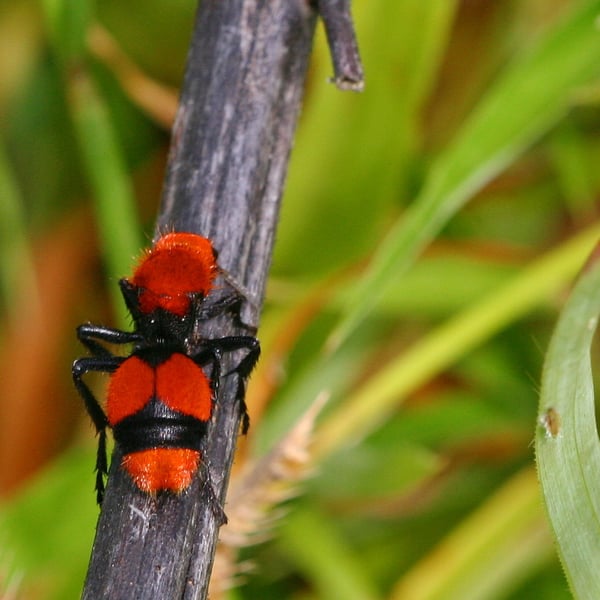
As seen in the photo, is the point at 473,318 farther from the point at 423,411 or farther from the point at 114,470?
the point at 114,470

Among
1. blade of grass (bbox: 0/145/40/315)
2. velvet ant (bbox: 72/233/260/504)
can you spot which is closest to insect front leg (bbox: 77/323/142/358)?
velvet ant (bbox: 72/233/260/504)

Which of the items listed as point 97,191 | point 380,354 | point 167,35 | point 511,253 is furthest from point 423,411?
point 167,35

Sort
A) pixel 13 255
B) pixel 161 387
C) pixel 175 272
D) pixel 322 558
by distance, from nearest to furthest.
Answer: pixel 161 387
pixel 175 272
pixel 322 558
pixel 13 255

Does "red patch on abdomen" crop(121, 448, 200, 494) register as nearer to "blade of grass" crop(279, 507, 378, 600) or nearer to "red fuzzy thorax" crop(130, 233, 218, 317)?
"red fuzzy thorax" crop(130, 233, 218, 317)

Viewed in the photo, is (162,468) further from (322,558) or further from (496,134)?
(322,558)

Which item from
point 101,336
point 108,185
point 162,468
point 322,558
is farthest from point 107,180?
point 162,468

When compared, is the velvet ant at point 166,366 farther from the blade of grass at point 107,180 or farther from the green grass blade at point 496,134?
the blade of grass at point 107,180
